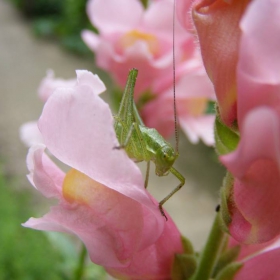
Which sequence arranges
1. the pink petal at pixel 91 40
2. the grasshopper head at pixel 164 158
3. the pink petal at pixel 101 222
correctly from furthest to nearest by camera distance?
the pink petal at pixel 91 40 → the grasshopper head at pixel 164 158 → the pink petal at pixel 101 222

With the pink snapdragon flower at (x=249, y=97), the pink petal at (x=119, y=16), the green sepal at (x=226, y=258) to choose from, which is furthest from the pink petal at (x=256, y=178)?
the pink petal at (x=119, y=16)

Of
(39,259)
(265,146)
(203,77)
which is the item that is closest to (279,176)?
(265,146)

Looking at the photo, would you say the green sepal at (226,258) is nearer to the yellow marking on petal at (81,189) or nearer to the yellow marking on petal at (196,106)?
the yellow marking on petal at (81,189)

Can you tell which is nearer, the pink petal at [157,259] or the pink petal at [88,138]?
the pink petal at [88,138]

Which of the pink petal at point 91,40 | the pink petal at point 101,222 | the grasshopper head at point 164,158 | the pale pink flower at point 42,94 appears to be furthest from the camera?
the pink petal at point 91,40

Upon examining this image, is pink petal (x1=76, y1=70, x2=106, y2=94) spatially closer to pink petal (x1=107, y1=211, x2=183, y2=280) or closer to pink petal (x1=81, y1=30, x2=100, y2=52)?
pink petal (x1=107, y1=211, x2=183, y2=280)

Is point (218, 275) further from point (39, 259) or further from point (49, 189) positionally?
point (39, 259)

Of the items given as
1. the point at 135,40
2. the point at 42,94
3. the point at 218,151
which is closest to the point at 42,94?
the point at 42,94
